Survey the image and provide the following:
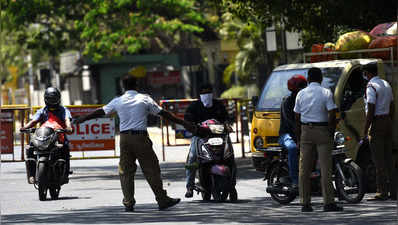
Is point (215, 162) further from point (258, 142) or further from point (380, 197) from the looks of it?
point (258, 142)

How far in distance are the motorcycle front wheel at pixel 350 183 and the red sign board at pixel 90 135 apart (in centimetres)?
930

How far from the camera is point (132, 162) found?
1373 cm

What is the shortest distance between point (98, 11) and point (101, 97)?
19.9 m

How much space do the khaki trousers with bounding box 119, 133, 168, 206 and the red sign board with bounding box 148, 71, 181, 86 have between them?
43.0 meters

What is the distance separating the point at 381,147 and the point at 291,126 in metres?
1.41

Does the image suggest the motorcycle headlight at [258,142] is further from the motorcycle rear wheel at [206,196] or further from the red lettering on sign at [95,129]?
the red lettering on sign at [95,129]

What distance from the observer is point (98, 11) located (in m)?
41.9

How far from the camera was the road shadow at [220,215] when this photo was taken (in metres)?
12.3

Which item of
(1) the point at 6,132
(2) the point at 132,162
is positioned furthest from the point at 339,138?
(1) the point at 6,132

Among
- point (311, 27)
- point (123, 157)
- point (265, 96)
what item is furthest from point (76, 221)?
point (311, 27)

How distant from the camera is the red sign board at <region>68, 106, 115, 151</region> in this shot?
22.8 metres

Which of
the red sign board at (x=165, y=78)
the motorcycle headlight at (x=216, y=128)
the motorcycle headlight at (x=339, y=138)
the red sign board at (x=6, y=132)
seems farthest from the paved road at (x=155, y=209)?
the red sign board at (x=165, y=78)

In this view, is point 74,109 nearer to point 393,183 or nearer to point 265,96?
point 265,96

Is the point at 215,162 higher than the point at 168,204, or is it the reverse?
the point at 215,162
